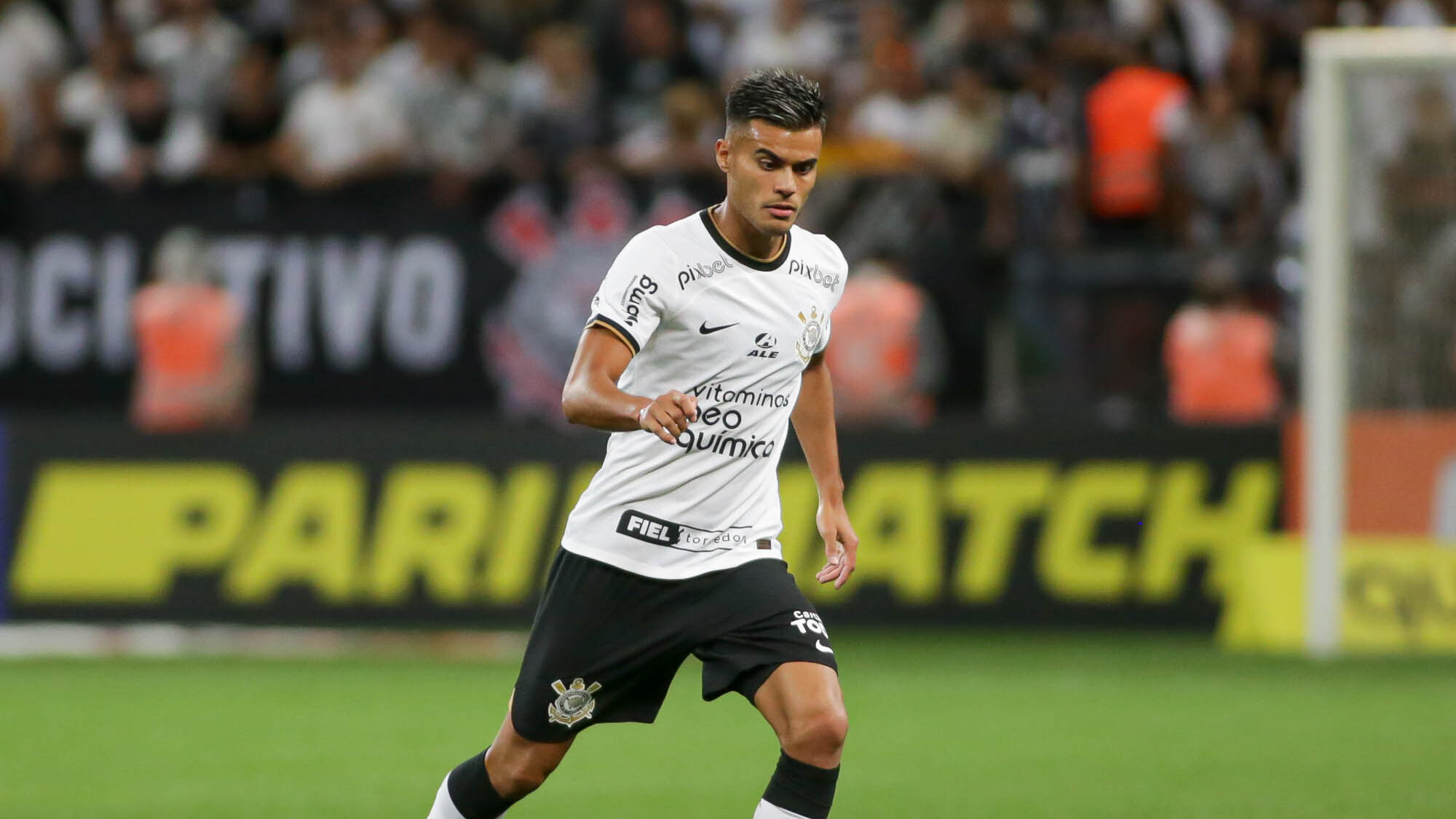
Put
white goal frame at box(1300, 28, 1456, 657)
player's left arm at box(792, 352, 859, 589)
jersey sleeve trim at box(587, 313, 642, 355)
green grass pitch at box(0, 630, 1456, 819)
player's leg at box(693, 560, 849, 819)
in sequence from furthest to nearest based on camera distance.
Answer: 1. white goal frame at box(1300, 28, 1456, 657)
2. green grass pitch at box(0, 630, 1456, 819)
3. player's left arm at box(792, 352, 859, 589)
4. player's leg at box(693, 560, 849, 819)
5. jersey sleeve trim at box(587, 313, 642, 355)

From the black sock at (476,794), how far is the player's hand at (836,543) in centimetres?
101

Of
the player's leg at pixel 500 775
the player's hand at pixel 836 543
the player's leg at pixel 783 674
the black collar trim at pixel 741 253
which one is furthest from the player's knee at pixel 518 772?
the black collar trim at pixel 741 253

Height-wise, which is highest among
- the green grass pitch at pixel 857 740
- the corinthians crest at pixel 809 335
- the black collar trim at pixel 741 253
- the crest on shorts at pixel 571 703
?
the black collar trim at pixel 741 253

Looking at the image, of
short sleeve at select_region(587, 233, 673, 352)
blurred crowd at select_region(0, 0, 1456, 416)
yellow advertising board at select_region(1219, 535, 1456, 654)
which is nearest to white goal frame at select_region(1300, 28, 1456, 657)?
yellow advertising board at select_region(1219, 535, 1456, 654)

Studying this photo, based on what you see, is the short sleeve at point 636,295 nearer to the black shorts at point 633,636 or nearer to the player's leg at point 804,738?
the black shorts at point 633,636

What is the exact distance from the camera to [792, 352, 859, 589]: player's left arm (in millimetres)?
5738

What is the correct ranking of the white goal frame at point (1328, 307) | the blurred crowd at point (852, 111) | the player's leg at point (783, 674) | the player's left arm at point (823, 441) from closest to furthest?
1. the player's leg at point (783, 674)
2. the player's left arm at point (823, 441)
3. the white goal frame at point (1328, 307)
4. the blurred crowd at point (852, 111)

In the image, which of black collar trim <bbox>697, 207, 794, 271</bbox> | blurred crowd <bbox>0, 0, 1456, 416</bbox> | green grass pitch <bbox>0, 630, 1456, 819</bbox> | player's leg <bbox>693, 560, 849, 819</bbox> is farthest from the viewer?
blurred crowd <bbox>0, 0, 1456, 416</bbox>

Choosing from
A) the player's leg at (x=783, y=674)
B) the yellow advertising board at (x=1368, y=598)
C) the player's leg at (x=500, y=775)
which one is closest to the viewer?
the player's leg at (x=783, y=674)

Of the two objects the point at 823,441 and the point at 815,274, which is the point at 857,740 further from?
the point at 815,274

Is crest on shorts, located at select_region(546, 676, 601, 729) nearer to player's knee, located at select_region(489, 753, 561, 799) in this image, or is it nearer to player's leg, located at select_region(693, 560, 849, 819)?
player's knee, located at select_region(489, 753, 561, 799)

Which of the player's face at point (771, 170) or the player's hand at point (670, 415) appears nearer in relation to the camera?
the player's hand at point (670, 415)

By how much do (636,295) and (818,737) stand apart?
46.2 inches

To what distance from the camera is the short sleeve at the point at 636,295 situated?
5.09 metres
